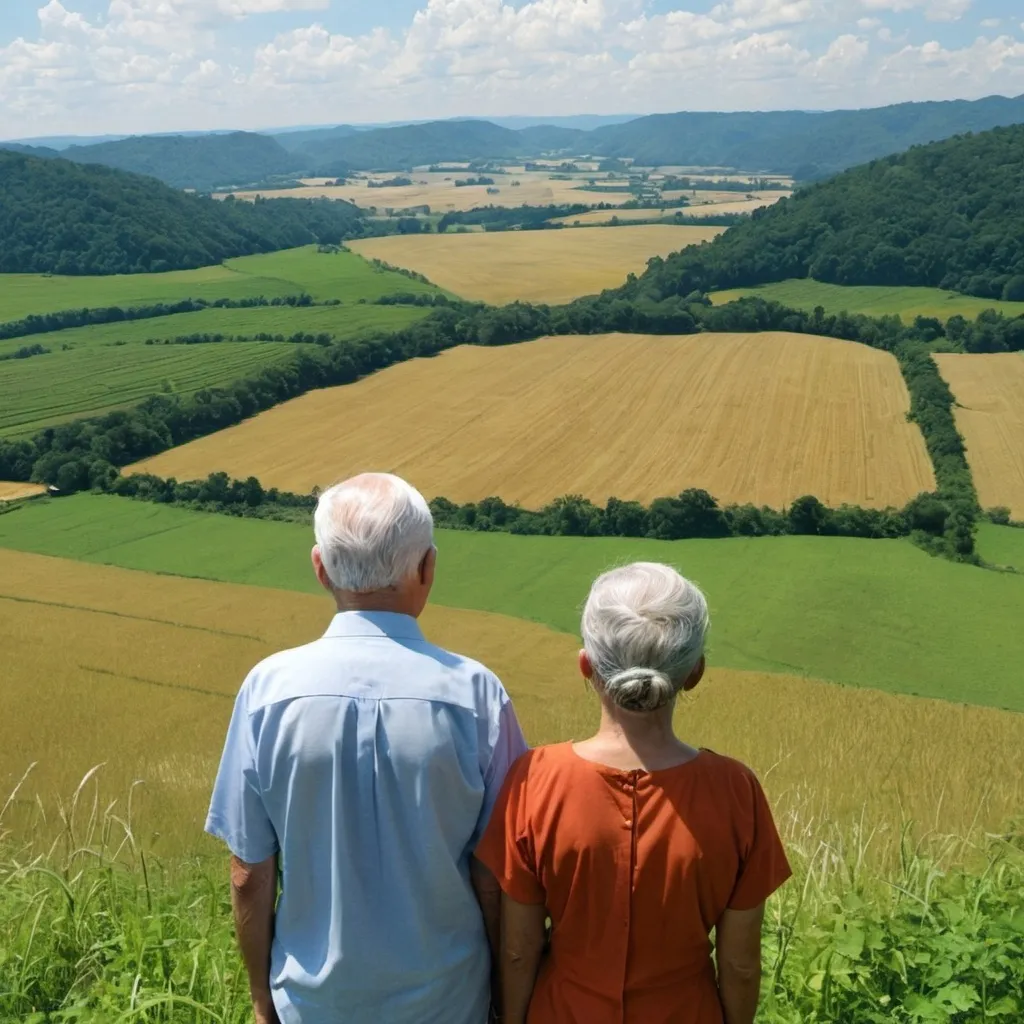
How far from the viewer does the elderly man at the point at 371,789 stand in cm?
238

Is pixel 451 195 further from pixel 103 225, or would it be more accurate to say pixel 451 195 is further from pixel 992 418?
pixel 992 418

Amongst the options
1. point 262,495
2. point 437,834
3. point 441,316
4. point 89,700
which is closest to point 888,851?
point 437,834

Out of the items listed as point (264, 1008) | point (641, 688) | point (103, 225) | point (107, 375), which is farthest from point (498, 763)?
point (103, 225)

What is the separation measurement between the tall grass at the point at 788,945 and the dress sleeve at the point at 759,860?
1051 mm

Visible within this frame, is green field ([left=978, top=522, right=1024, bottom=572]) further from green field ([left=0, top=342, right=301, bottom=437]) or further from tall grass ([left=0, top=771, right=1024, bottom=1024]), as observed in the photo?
green field ([left=0, top=342, right=301, bottom=437])

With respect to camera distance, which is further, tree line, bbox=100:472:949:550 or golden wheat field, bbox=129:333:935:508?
golden wheat field, bbox=129:333:935:508

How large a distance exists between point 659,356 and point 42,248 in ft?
195

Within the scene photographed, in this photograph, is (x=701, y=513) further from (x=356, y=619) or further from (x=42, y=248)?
(x=42, y=248)

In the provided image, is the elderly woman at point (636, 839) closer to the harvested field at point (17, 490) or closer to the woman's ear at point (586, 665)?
the woman's ear at point (586, 665)

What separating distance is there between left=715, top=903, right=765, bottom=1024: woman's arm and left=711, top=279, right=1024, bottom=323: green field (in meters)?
60.0

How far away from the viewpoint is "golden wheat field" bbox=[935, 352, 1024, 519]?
3172 cm

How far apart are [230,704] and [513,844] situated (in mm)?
15422

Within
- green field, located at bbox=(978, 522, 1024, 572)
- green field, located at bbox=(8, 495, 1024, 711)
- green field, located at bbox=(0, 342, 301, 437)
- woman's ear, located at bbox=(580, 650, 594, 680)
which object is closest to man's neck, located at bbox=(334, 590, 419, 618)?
woman's ear, located at bbox=(580, 650, 594, 680)

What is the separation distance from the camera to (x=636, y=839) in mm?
2371
